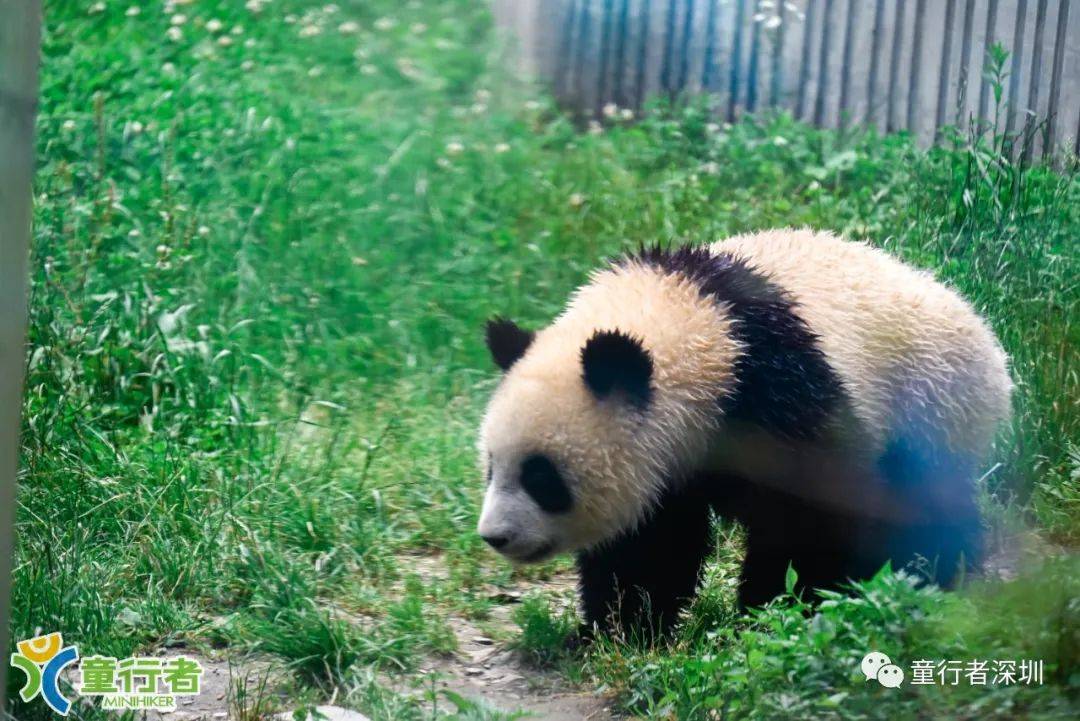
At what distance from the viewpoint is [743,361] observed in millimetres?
4105

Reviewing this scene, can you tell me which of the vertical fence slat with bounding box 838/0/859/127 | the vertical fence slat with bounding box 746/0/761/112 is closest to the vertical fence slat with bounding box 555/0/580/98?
the vertical fence slat with bounding box 746/0/761/112

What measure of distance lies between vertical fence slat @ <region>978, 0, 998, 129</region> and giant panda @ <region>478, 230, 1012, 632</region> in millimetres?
1103

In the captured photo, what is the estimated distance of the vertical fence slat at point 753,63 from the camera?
8320 mm

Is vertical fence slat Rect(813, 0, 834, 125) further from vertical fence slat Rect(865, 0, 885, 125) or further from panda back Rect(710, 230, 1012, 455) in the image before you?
panda back Rect(710, 230, 1012, 455)

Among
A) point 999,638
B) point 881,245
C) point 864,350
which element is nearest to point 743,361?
point 864,350

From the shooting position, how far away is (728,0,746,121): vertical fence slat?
8492mm

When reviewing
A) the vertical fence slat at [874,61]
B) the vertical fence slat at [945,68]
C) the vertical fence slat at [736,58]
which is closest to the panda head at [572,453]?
the vertical fence slat at [945,68]

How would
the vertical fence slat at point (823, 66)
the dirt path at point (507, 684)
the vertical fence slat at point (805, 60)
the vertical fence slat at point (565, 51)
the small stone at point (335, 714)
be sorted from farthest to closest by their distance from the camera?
the vertical fence slat at point (565, 51) → the vertical fence slat at point (805, 60) → the vertical fence slat at point (823, 66) → the dirt path at point (507, 684) → the small stone at point (335, 714)

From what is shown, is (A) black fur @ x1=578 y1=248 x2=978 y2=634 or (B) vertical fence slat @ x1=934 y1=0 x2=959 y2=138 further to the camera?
(B) vertical fence slat @ x1=934 y1=0 x2=959 y2=138

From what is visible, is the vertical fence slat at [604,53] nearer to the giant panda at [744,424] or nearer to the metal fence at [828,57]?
the metal fence at [828,57]

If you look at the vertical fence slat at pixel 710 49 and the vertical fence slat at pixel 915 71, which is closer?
the vertical fence slat at pixel 915 71

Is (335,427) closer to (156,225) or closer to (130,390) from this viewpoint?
(130,390)

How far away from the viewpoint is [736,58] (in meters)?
8.64

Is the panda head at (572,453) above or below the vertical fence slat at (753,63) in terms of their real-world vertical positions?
below
